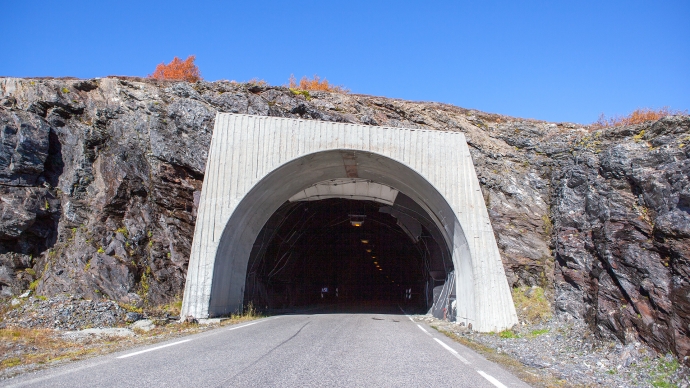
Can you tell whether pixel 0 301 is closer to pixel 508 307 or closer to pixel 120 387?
pixel 120 387

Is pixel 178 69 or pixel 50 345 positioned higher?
pixel 178 69

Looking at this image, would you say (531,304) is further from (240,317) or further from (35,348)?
(35,348)

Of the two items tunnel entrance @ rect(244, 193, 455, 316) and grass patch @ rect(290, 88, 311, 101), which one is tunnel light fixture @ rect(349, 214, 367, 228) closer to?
tunnel entrance @ rect(244, 193, 455, 316)

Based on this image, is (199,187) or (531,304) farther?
(199,187)

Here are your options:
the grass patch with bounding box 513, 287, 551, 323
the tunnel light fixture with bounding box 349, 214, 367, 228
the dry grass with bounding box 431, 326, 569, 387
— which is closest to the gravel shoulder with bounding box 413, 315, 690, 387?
the dry grass with bounding box 431, 326, 569, 387

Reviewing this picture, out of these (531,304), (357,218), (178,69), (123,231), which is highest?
(178,69)

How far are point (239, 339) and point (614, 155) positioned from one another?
1047cm

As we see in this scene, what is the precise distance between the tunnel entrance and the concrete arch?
3060mm

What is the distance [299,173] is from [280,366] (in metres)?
12.3

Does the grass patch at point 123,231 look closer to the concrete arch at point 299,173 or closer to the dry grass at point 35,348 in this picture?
the concrete arch at point 299,173

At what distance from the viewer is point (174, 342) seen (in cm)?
955

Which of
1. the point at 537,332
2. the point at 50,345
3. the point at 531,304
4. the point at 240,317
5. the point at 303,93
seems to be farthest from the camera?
the point at 303,93

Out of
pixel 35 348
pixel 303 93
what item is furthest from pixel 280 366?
pixel 303 93

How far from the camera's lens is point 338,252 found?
37.8 m
